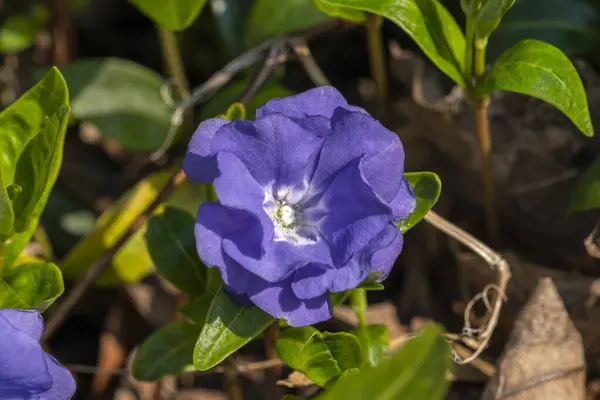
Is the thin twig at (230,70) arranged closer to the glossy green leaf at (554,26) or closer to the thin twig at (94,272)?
the thin twig at (94,272)

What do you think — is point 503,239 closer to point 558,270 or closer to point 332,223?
point 558,270

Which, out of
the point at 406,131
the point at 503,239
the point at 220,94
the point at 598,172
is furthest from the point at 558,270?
the point at 220,94

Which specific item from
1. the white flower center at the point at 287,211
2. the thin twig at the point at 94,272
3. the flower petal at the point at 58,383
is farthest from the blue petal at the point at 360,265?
the thin twig at the point at 94,272

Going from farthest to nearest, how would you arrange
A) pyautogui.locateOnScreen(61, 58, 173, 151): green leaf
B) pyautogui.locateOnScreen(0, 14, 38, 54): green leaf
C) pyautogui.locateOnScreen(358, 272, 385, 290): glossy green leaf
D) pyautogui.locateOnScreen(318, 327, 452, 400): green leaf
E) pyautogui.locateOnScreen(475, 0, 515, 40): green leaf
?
pyautogui.locateOnScreen(0, 14, 38, 54): green leaf, pyautogui.locateOnScreen(61, 58, 173, 151): green leaf, pyautogui.locateOnScreen(475, 0, 515, 40): green leaf, pyautogui.locateOnScreen(358, 272, 385, 290): glossy green leaf, pyautogui.locateOnScreen(318, 327, 452, 400): green leaf

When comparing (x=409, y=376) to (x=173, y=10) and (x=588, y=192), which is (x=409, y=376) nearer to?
(x=588, y=192)

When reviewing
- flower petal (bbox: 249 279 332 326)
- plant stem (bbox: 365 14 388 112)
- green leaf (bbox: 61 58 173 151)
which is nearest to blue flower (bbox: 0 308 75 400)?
flower petal (bbox: 249 279 332 326)

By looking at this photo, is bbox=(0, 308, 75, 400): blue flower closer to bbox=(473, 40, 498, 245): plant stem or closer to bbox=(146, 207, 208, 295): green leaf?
bbox=(146, 207, 208, 295): green leaf
